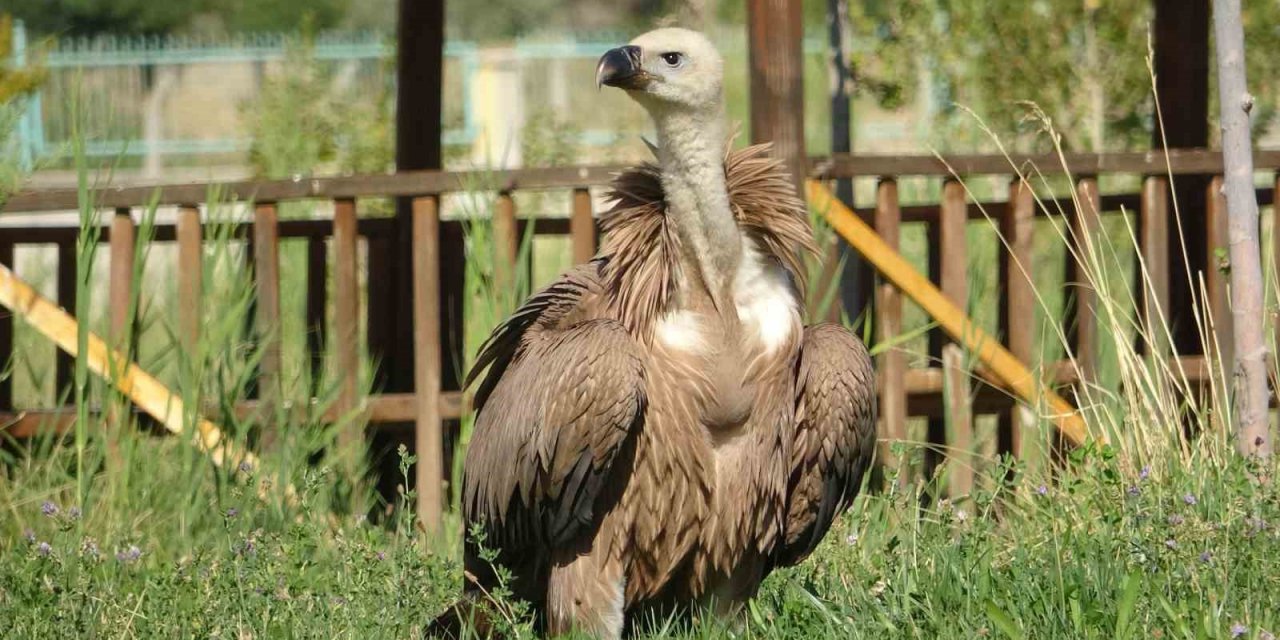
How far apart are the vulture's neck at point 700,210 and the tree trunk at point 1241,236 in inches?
73.0

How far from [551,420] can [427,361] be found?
7.77ft

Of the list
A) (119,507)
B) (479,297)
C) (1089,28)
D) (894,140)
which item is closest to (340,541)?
(119,507)

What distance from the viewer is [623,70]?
15.8 feet

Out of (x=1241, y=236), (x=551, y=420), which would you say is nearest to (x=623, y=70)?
(x=551, y=420)

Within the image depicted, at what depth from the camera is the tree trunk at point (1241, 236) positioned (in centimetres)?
574

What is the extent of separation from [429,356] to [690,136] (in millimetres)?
2378

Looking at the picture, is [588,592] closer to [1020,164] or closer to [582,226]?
[582,226]

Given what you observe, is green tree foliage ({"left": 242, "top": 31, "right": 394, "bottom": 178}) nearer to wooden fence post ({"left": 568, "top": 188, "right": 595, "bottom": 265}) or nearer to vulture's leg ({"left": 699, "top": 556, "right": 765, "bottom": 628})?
wooden fence post ({"left": 568, "top": 188, "right": 595, "bottom": 265})

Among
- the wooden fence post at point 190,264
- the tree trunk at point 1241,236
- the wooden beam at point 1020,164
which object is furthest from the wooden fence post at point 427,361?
the tree trunk at point 1241,236

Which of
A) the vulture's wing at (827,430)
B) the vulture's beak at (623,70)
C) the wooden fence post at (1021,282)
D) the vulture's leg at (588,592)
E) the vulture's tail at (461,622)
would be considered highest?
the vulture's beak at (623,70)

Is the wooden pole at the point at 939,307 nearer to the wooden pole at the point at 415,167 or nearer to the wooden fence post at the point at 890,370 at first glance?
the wooden fence post at the point at 890,370

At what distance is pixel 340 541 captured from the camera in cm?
522

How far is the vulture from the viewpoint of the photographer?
4.82m

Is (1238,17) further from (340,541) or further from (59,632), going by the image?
(59,632)
